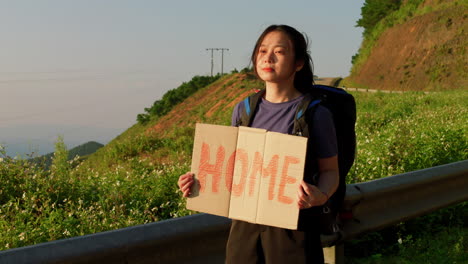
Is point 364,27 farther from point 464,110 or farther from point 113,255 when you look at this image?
point 113,255

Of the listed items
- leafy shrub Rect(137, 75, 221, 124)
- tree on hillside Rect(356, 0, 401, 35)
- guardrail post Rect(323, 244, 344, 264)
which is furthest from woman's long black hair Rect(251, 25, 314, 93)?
leafy shrub Rect(137, 75, 221, 124)

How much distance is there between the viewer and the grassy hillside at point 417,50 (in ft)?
142

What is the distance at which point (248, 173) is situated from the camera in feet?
8.43

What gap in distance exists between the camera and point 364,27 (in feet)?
215

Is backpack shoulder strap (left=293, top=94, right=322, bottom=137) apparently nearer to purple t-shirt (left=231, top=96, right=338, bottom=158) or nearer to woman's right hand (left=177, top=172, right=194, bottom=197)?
purple t-shirt (left=231, top=96, right=338, bottom=158)

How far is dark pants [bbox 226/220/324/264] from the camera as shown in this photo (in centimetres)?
257

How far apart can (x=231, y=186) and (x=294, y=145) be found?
41 centimetres

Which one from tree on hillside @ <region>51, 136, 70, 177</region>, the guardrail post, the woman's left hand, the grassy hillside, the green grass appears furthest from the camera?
the grassy hillside

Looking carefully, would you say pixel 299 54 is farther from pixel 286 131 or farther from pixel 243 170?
pixel 243 170

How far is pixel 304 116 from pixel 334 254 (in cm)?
195

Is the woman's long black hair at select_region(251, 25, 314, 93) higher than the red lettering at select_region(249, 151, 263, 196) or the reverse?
higher

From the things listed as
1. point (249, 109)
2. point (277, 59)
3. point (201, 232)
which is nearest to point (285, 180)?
point (249, 109)

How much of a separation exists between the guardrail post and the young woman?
1.48m

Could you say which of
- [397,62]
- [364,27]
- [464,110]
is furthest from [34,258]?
[364,27]
